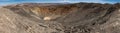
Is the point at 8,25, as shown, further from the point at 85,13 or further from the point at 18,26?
the point at 85,13

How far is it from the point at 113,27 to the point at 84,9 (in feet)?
58.1

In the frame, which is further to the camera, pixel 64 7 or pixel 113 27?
pixel 64 7

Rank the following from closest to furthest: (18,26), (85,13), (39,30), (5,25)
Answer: (5,25) → (18,26) → (39,30) → (85,13)

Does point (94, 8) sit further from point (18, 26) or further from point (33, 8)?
point (18, 26)

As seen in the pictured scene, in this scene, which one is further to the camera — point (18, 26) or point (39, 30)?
point (39, 30)

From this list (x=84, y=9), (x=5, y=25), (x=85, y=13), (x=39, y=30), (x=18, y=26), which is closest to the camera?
(x=5, y=25)

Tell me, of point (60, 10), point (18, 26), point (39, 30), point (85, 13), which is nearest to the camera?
point (18, 26)

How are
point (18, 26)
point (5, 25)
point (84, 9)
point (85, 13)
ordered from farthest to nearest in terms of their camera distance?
point (84, 9)
point (85, 13)
point (18, 26)
point (5, 25)

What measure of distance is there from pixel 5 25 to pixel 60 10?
2291 cm

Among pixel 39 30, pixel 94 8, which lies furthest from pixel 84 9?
pixel 39 30

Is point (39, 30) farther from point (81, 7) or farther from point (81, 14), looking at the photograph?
point (81, 7)

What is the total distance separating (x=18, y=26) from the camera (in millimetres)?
21984

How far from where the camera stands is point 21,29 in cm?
2161

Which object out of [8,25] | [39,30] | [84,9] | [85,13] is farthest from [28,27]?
[84,9]
